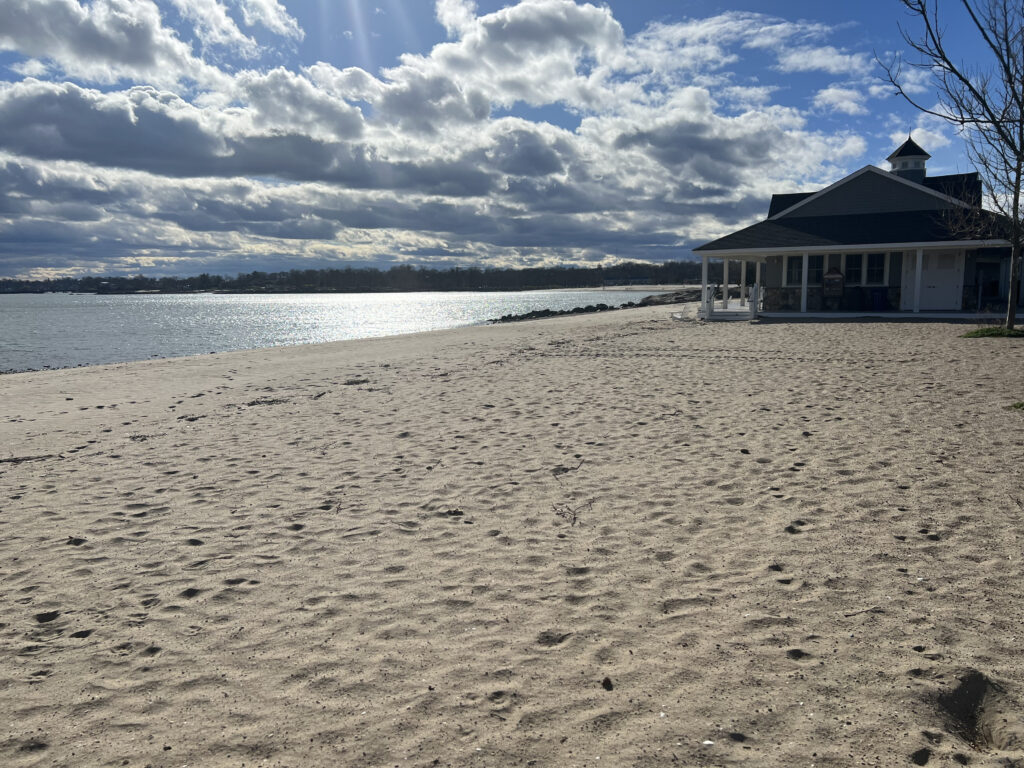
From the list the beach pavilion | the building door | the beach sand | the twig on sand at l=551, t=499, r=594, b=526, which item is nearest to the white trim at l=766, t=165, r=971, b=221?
the beach pavilion

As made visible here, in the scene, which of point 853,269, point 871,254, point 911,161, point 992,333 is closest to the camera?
point 992,333

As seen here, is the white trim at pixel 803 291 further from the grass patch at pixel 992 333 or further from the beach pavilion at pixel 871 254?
the grass patch at pixel 992 333

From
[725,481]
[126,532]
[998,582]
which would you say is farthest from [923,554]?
[126,532]

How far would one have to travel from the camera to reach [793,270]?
1073 inches

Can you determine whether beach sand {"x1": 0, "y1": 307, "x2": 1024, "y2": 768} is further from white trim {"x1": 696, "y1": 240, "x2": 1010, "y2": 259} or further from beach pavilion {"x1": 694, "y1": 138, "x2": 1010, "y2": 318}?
beach pavilion {"x1": 694, "y1": 138, "x2": 1010, "y2": 318}

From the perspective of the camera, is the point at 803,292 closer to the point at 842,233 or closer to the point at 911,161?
the point at 842,233

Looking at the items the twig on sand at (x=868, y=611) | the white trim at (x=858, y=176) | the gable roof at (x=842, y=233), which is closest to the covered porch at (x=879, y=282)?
the gable roof at (x=842, y=233)

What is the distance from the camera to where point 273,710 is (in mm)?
2949

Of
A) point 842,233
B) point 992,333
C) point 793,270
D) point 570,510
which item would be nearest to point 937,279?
point 842,233

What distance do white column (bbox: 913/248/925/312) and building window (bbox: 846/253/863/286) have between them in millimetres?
1934

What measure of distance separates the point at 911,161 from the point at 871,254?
302 inches

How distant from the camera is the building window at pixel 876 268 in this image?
2580 centimetres

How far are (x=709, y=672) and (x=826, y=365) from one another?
1102 centimetres

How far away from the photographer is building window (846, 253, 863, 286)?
25922mm
